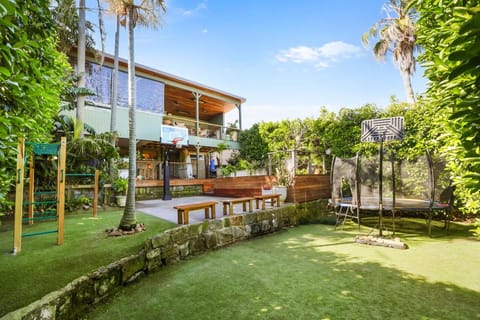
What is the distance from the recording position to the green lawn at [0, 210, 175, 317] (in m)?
2.15

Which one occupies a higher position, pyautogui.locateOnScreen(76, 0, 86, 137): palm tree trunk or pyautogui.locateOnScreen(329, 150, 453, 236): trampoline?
pyautogui.locateOnScreen(76, 0, 86, 137): palm tree trunk

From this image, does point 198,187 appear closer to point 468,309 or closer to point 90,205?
point 90,205

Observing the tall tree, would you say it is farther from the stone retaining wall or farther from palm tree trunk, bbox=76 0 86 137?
palm tree trunk, bbox=76 0 86 137

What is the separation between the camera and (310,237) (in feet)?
17.3

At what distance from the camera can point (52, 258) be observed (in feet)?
9.36

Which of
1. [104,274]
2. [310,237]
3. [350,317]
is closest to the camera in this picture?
[350,317]

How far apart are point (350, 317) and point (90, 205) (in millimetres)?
7564

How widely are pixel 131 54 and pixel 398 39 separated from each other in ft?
39.1

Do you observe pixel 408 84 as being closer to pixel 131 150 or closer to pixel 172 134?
pixel 172 134

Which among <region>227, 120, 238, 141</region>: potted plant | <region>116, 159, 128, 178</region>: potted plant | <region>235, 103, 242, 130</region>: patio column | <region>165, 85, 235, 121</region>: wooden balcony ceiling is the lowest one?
<region>116, 159, 128, 178</region>: potted plant

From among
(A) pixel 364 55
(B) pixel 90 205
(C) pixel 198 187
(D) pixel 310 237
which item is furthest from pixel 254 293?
(A) pixel 364 55

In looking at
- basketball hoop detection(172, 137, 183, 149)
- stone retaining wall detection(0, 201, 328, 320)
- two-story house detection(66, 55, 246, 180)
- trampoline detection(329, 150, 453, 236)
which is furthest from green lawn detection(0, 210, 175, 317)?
basketball hoop detection(172, 137, 183, 149)

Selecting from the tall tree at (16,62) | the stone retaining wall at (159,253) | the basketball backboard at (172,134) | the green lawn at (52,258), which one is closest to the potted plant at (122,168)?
the basketball backboard at (172,134)

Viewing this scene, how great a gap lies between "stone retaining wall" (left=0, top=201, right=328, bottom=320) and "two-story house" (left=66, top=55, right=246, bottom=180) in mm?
6783
